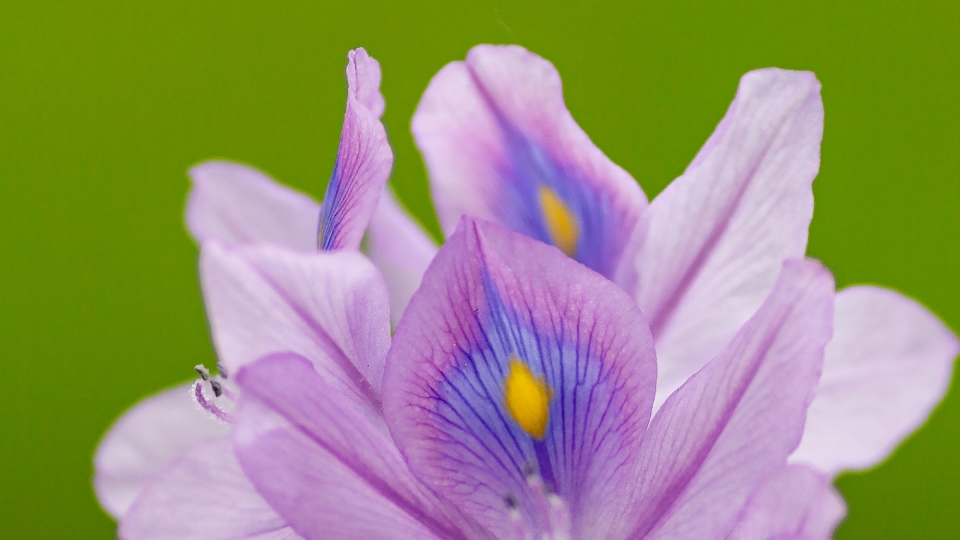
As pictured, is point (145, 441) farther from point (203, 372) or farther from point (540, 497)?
point (540, 497)

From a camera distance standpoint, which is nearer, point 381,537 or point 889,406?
point 381,537

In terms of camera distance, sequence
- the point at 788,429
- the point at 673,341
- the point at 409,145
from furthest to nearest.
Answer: the point at 409,145, the point at 673,341, the point at 788,429

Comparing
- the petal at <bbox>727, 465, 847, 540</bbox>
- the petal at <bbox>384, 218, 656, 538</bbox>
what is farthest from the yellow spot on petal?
the petal at <bbox>727, 465, 847, 540</bbox>

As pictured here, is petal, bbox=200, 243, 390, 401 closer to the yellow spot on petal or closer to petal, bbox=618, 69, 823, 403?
the yellow spot on petal

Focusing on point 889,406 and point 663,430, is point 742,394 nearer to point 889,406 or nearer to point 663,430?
point 663,430

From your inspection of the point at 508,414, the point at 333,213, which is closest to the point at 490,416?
the point at 508,414

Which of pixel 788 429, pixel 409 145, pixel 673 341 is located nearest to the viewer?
pixel 788 429

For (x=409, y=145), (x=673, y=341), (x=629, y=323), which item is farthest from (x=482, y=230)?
(x=409, y=145)
